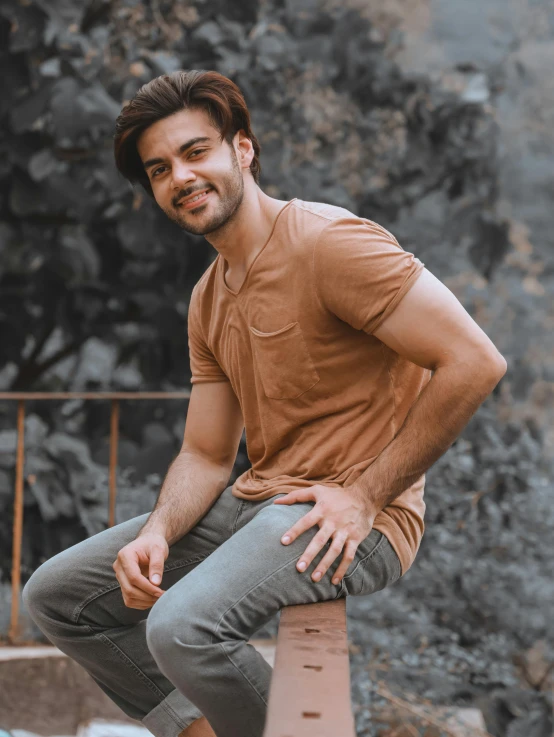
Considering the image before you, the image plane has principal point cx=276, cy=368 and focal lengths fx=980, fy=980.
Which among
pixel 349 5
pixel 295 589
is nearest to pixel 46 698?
pixel 295 589

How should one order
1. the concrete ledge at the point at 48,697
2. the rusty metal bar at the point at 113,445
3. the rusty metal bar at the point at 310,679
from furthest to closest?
1. the rusty metal bar at the point at 113,445
2. the concrete ledge at the point at 48,697
3. the rusty metal bar at the point at 310,679

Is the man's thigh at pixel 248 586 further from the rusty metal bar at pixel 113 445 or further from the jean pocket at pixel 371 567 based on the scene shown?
the rusty metal bar at pixel 113 445

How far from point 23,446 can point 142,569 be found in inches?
59.8

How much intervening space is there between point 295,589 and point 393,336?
1.46ft

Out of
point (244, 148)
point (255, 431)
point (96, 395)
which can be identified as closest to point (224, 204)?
point (244, 148)

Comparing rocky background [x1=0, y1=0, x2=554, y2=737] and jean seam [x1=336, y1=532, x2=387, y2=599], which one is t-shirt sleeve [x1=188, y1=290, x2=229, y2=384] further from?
rocky background [x1=0, y1=0, x2=554, y2=737]

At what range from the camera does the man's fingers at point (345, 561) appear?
1575 millimetres

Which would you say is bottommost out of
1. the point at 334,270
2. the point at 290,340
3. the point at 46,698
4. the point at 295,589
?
the point at 46,698

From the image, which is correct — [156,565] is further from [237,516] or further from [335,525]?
[335,525]

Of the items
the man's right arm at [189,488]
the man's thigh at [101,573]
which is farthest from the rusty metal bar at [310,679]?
the man's thigh at [101,573]

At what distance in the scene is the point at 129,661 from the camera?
6.18ft

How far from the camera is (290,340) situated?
1.77 m

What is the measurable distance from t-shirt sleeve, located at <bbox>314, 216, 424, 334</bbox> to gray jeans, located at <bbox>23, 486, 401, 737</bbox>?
355 millimetres

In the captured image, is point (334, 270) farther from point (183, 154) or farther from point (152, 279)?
point (152, 279)
